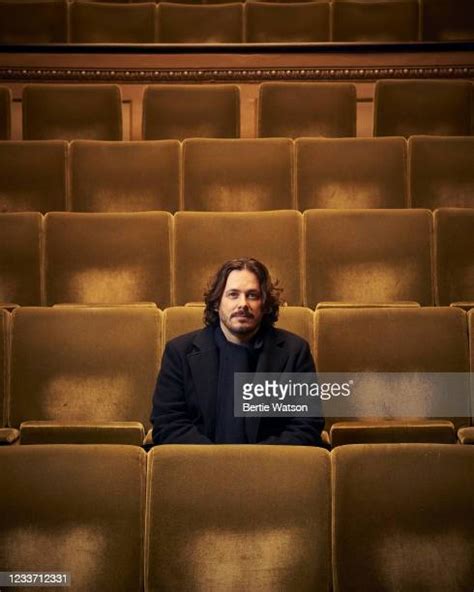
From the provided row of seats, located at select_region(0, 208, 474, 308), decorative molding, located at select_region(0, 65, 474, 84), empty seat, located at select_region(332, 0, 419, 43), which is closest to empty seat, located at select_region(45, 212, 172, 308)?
row of seats, located at select_region(0, 208, 474, 308)

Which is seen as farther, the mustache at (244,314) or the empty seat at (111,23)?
the empty seat at (111,23)

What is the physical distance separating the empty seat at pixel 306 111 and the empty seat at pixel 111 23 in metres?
0.25

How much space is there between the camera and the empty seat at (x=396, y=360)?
0.55 meters

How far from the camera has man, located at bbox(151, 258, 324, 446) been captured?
502 mm

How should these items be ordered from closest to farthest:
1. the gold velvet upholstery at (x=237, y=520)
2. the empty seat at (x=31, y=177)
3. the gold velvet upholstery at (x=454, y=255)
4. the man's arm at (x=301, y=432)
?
the gold velvet upholstery at (x=237, y=520), the man's arm at (x=301, y=432), the gold velvet upholstery at (x=454, y=255), the empty seat at (x=31, y=177)

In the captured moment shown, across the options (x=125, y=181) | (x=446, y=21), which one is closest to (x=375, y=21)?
(x=446, y=21)

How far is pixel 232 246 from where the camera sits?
2.15 ft

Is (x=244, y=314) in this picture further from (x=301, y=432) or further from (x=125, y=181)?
(x=125, y=181)

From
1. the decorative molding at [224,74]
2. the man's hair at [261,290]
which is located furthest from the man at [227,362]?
the decorative molding at [224,74]

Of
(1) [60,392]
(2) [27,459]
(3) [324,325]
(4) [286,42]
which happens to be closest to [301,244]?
(3) [324,325]

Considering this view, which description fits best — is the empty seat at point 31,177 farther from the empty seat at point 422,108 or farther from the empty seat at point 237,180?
the empty seat at point 422,108

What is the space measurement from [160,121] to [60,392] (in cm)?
37

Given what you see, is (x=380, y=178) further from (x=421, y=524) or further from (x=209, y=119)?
(x=421, y=524)

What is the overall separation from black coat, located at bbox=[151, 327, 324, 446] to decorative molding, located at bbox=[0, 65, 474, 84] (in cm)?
48
